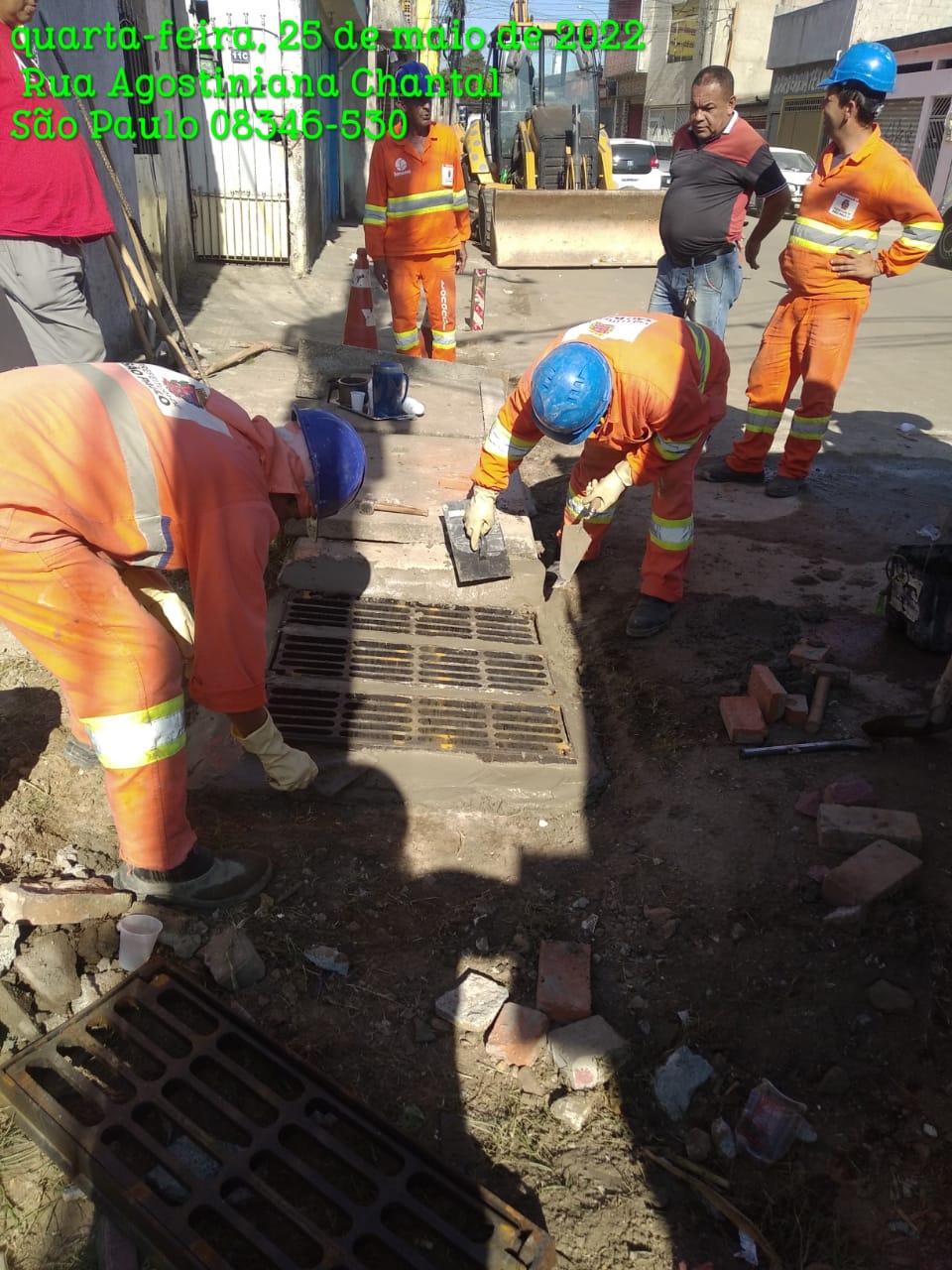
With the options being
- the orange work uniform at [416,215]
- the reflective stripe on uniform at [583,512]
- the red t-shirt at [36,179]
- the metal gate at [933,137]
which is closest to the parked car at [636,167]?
the metal gate at [933,137]

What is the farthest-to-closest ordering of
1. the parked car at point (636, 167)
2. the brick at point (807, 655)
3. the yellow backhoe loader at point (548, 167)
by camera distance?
the parked car at point (636, 167) → the yellow backhoe loader at point (548, 167) → the brick at point (807, 655)

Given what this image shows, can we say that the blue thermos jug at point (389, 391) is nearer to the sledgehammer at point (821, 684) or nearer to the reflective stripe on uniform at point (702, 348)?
the reflective stripe on uniform at point (702, 348)

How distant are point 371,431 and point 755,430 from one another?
2118 millimetres

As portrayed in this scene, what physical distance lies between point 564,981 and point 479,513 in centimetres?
192

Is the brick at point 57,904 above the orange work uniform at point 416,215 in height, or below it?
below

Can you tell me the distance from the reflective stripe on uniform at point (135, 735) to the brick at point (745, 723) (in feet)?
5.92

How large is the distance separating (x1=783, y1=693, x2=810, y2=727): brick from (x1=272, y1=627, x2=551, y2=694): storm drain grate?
0.88 meters

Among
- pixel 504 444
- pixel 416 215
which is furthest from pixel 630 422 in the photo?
pixel 416 215

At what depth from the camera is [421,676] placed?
329cm

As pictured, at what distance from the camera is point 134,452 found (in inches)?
73.3

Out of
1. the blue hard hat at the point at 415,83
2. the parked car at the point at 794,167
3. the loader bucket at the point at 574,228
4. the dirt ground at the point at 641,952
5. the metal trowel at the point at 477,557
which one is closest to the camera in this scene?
the dirt ground at the point at 641,952

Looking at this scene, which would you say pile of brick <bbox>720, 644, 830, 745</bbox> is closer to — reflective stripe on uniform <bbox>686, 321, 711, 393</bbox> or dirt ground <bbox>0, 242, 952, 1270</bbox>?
dirt ground <bbox>0, 242, 952, 1270</bbox>

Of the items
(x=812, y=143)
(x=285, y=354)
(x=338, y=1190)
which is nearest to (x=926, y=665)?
(x=338, y=1190)

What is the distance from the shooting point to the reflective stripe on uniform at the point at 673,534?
345 cm
